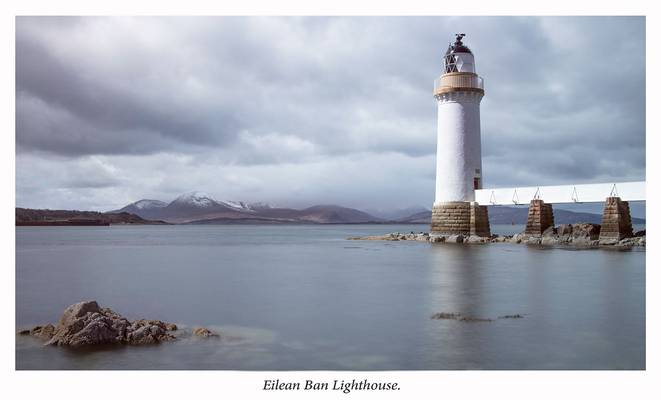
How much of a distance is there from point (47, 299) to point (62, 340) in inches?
227

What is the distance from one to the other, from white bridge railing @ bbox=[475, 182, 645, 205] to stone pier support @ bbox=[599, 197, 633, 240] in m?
0.31

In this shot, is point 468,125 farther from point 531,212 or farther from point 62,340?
point 62,340

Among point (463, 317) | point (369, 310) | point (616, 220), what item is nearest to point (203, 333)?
point (369, 310)

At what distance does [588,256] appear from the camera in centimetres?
2034

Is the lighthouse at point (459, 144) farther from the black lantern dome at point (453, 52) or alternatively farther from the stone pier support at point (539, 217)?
the stone pier support at point (539, 217)

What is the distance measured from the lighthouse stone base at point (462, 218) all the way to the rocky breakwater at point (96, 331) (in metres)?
20.1

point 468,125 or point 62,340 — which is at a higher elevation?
point 468,125

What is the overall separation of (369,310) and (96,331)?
4840 mm

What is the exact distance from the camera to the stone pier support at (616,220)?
22469mm

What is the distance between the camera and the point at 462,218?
27.0 metres

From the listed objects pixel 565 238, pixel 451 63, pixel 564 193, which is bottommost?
pixel 565 238

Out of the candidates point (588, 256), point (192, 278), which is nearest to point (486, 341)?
point (192, 278)

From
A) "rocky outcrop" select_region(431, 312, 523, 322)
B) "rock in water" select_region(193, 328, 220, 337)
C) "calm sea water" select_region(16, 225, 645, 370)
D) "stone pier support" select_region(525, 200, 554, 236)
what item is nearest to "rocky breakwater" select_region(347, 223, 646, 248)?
"stone pier support" select_region(525, 200, 554, 236)

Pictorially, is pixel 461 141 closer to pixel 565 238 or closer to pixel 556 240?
pixel 556 240
